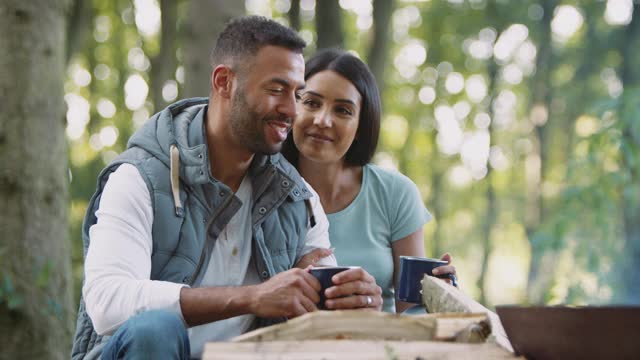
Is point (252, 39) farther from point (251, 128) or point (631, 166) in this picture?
point (631, 166)

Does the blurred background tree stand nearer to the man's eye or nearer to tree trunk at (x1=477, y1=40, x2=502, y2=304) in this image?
tree trunk at (x1=477, y1=40, x2=502, y2=304)

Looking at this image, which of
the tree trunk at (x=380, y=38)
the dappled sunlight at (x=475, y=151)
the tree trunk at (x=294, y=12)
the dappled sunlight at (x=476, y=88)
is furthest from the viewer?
the dappled sunlight at (x=475, y=151)

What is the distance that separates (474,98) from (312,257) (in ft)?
63.9

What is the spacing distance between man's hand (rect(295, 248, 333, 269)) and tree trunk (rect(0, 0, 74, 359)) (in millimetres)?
1659

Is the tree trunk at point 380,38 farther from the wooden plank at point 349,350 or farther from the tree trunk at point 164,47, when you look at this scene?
the wooden plank at point 349,350

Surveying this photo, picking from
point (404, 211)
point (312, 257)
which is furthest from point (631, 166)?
point (312, 257)

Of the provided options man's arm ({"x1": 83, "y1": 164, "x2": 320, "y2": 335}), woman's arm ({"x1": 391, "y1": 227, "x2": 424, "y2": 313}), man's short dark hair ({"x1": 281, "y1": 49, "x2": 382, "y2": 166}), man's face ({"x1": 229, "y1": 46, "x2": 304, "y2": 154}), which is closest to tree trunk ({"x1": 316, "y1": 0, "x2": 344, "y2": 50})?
man's short dark hair ({"x1": 281, "y1": 49, "x2": 382, "y2": 166})

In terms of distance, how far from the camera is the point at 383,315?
194 centimetres

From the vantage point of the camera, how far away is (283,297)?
255 cm

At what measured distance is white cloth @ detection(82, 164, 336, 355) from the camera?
8.71ft

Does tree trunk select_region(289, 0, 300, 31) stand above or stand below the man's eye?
above

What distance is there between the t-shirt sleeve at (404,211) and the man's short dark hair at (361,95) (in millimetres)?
263

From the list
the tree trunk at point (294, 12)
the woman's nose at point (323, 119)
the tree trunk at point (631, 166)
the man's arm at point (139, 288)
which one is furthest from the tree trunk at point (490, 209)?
the man's arm at point (139, 288)

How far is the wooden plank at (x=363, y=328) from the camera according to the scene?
6.27 feet
